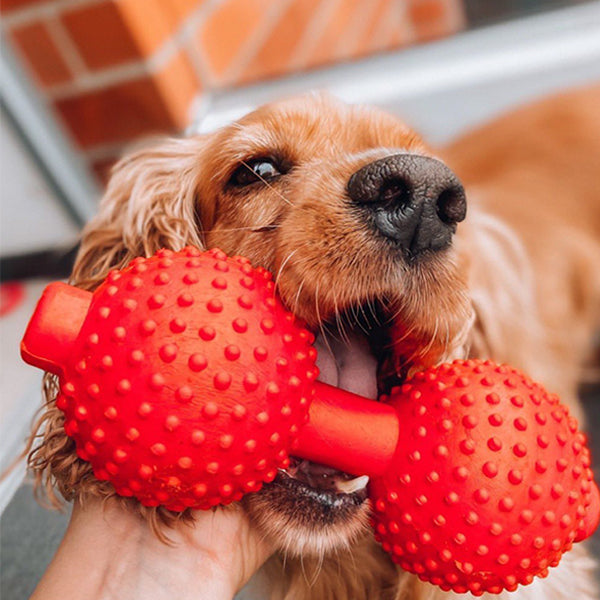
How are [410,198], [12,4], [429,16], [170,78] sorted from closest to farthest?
1. [410,198]
2. [12,4]
3. [170,78]
4. [429,16]

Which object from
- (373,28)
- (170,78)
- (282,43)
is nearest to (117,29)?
(170,78)

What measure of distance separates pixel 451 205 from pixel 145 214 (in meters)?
0.52

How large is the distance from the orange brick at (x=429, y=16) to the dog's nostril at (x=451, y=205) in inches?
76.1

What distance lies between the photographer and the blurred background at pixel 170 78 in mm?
1637

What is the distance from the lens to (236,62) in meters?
2.04

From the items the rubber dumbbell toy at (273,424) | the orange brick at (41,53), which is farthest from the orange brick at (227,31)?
the rubber dumbbell toy at (273,424)

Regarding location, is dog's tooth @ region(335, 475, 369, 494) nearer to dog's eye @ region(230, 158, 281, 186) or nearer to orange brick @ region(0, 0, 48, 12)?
dog's eye @ region(230, 158, 281, 186)

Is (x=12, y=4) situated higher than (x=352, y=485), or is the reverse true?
(x=12, y=4)

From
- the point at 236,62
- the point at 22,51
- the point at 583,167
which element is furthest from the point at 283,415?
the point at 236,62

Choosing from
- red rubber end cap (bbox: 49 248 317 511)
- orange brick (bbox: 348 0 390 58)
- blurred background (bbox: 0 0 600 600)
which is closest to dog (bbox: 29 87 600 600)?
red rubber end cap (bbox: 49 248 317 511)

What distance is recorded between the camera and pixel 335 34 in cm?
267

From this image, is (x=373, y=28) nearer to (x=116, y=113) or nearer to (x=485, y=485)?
(x=116, y=113)

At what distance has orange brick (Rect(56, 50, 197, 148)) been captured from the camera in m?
1.74

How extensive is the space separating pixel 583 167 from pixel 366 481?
125 cm
